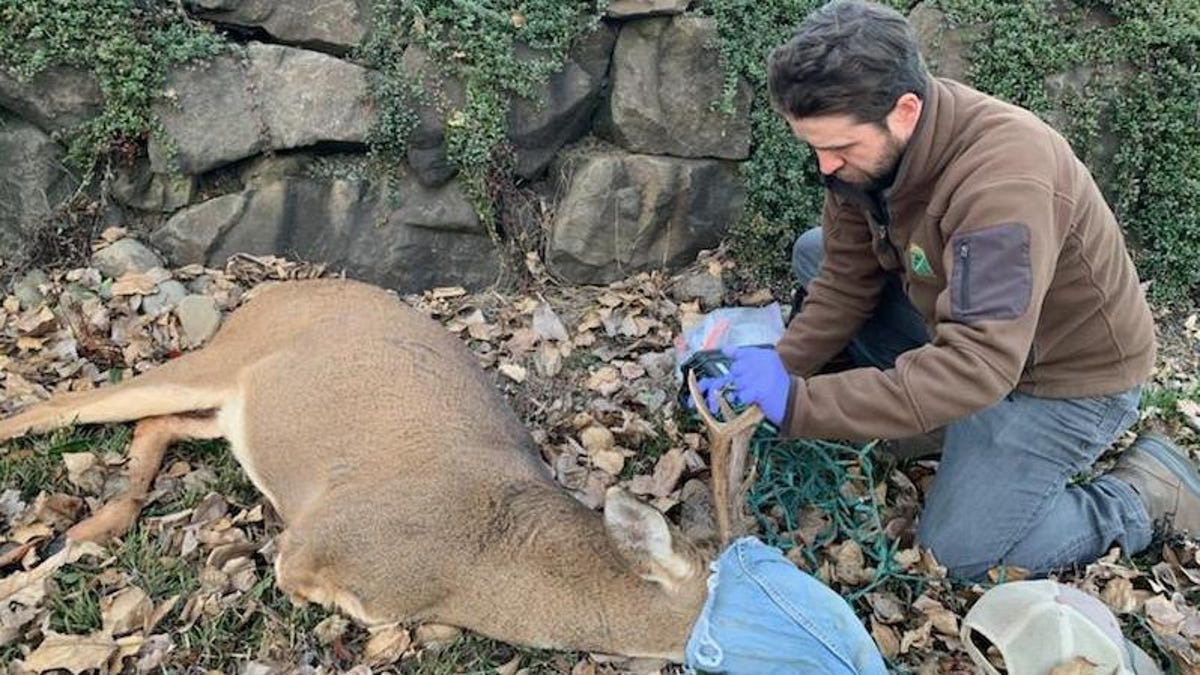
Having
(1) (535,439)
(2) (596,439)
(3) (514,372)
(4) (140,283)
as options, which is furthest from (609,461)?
(4) (140,283)

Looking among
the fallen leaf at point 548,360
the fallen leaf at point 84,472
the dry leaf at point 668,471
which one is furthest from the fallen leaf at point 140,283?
the dry leaf at point 668,471

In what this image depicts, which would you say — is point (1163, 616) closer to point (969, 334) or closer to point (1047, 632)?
point (1047, 632)

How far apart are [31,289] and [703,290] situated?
3306 millimetres

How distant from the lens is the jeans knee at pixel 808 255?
211 inches

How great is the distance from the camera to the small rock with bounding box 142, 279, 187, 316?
215 inches

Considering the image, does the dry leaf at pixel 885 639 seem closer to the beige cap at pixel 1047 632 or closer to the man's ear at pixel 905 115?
the beige cap at pixel 1047 632

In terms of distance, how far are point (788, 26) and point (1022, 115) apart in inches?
90.2

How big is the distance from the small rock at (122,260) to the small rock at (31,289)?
249 mm

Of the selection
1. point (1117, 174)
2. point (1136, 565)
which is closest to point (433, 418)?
point (1136, 565)

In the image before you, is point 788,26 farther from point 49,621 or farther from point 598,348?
point 49,621

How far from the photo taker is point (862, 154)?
12.5 feet

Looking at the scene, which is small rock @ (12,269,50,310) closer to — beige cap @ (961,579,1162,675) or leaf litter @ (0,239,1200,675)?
leaf litter @ (0,239,1200,675)

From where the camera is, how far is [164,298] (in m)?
5.52

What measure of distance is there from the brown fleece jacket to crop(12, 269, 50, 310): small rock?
3751mm
